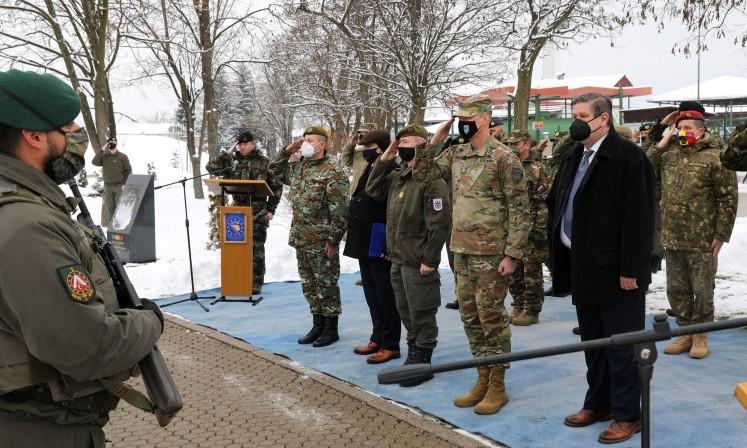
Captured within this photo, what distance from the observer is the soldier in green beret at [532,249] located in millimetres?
7000

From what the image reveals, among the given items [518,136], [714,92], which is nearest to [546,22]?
[518,136]

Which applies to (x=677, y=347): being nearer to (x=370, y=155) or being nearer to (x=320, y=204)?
(x=370, y=155)

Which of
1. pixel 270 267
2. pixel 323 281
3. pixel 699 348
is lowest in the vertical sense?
pixel 699 348

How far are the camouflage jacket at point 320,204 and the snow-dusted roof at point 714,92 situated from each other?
104ft

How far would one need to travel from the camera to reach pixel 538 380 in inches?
203

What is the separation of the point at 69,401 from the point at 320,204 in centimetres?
453

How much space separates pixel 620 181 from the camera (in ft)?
13.0

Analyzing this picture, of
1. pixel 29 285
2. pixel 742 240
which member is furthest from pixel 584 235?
pixel 742 240

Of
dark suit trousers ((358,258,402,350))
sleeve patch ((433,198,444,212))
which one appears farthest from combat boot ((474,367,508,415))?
dark suit trousers ((358,258,402,350))

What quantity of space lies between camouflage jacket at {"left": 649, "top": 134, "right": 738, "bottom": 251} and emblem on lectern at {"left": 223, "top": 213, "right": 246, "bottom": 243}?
4.70m

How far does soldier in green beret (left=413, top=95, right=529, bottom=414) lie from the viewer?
4531 millimetres

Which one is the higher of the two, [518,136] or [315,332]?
[518,136]

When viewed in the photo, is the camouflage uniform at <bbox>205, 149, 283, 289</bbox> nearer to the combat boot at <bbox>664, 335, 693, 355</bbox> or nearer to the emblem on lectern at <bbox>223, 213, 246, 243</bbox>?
the emblem on lectern at <bbox>223, 213, 246, 243</bbox>

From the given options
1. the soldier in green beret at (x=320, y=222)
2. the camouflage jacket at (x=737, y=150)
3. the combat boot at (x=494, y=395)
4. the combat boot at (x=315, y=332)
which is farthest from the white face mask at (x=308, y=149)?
the camouflage jacket at (x=737, y=150)
